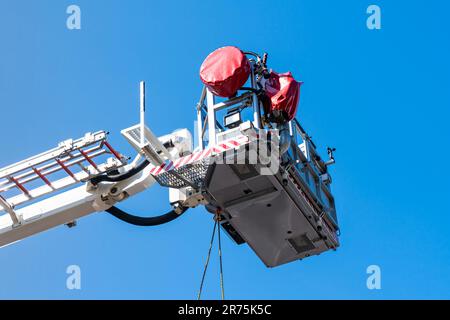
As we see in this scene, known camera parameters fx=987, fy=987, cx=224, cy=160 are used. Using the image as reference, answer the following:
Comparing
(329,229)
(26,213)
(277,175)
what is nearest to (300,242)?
(329,229)

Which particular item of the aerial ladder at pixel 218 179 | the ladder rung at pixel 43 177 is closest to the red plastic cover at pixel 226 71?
the aerial ladder at pixel 218 179

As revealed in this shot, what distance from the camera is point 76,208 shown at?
1330 centimetres

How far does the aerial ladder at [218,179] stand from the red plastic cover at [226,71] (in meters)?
0.04

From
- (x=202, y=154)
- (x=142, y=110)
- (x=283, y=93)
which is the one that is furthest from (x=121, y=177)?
(x=283, y=93)

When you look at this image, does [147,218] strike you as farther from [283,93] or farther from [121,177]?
[283,93]

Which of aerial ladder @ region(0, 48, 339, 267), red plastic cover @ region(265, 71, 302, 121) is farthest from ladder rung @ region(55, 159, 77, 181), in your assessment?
red plastic cover @ region(265, 71, 302, 121)

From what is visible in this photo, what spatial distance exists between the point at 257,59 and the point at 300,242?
2.50 metres

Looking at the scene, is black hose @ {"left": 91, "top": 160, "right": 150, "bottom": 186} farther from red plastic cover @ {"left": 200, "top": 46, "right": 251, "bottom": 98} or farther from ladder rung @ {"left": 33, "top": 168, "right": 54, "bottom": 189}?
red plastic cover @ {"left": 200, "top": 46, "right": 251, "bottom": 98}

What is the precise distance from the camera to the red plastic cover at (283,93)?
1273 centimetres

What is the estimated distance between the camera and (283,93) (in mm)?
12750

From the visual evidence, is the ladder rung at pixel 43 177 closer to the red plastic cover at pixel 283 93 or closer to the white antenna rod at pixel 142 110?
the white antenna rod at pixel 142 110

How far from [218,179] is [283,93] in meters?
1.47

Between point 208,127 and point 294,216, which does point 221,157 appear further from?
point 294,216

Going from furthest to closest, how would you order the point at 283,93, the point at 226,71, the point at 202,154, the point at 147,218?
→ the point at 147,218, the point at 283,93, the point at 226,71, the point at 202,154
